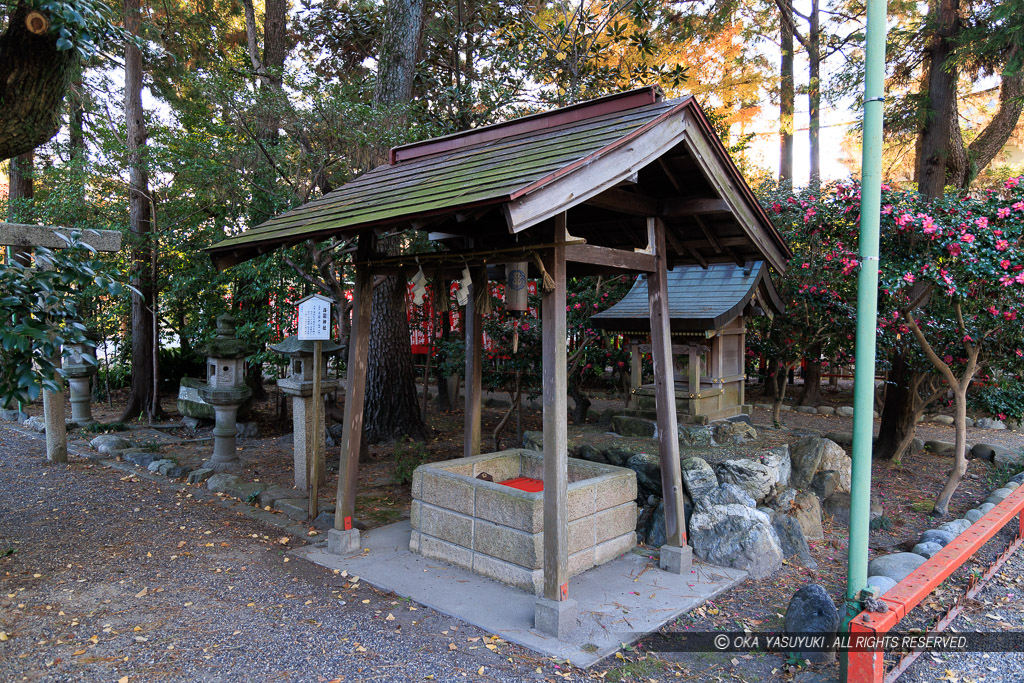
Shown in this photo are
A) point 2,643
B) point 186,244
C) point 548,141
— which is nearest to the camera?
point 2,643

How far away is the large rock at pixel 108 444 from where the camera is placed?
9562 millimetres

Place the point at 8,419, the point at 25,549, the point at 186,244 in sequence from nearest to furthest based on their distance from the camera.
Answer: the point at 25,549
the point at 186,244
the point at 8,419

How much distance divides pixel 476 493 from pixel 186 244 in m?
8.31

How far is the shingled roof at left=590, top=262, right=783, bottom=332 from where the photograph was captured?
7324mm

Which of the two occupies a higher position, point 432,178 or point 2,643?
point 432,178

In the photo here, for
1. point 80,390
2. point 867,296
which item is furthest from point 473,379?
point 80,390

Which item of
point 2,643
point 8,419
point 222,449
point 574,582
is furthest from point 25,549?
point 8,419

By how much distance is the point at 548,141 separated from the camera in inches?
186

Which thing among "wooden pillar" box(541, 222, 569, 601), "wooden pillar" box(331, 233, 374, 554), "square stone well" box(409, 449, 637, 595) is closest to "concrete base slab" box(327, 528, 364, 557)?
"wooden pillar" box(331, 233, 374, 554)

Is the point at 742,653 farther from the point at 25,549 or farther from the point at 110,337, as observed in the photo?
the point at 110,337

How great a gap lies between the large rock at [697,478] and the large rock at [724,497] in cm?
3

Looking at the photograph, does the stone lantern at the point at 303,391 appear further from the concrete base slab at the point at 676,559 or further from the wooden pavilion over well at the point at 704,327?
the concrete base slab at the point at 676,559

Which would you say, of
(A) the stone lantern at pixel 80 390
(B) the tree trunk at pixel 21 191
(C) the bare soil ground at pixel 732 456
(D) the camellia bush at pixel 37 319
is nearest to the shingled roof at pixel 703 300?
(C) the bare soil ground at pixel 732 456

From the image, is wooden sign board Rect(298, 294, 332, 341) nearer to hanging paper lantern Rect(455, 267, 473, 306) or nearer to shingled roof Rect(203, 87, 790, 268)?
shingled roof Rect(203, 87, 790, 268)
